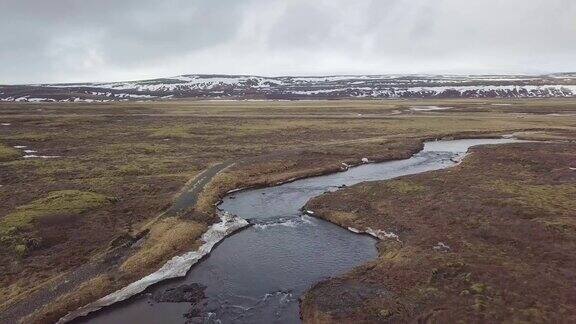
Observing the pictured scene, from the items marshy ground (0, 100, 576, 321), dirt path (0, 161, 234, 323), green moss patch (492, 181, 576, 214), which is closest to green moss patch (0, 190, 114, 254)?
marshy ground (0, 100, 576, 321)

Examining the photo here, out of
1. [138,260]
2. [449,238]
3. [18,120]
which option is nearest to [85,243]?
[138,260]

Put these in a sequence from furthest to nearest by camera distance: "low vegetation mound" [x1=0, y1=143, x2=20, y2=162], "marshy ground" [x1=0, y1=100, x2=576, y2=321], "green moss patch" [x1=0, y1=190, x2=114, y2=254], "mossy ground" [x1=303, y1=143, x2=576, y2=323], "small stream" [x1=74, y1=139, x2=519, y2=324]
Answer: "low vegetation mound" [x1=0, y1=143, x2=20, y2=162]
"green moss patch" [x1=0, y1=190, x2=114, y2=254]
"marshy ground" [x1=0, y1=100, x2=576, y2=321]
"small stream" [x1=74, y1=139, x2=519, y2=324]
"mossy ground" [x1=303, y1=143, x2=576, y2=323]

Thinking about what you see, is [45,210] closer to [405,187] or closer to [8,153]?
[405,187]

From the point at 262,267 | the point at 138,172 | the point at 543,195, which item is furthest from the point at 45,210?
the point at 543,195

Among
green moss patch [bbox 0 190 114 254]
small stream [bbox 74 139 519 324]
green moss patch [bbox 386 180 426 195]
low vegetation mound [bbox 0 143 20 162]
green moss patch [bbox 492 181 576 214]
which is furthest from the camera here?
low vegetation mound [bbox 0 143 20 162]

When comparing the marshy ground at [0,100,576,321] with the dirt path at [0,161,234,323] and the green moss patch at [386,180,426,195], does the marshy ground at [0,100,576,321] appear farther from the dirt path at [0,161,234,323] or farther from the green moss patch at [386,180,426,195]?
the green moss patch at [386,180,426,195]
